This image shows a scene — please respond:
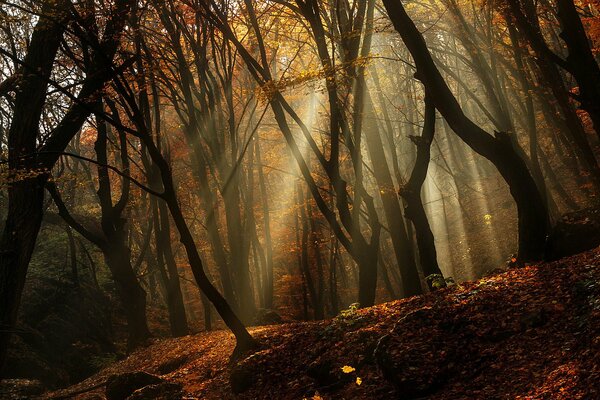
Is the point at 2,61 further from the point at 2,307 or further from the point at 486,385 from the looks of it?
the point at 486,385

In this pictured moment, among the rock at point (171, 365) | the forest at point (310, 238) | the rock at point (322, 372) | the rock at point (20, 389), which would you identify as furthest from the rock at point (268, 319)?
the rock at point (322, 372)

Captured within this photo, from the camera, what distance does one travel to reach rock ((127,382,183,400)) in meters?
8.13

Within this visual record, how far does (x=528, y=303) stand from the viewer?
20.3 feet

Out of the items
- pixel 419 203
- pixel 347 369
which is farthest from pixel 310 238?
pixel 347 369

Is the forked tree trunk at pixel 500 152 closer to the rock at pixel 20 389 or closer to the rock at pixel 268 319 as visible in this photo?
the rock at pixel 268 319

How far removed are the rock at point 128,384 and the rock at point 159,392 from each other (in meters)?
0.68

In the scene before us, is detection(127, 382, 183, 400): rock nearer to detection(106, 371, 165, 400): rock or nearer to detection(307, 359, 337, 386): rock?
detection(106, 371, 165, 400): rock

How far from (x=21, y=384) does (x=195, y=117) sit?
865 cm

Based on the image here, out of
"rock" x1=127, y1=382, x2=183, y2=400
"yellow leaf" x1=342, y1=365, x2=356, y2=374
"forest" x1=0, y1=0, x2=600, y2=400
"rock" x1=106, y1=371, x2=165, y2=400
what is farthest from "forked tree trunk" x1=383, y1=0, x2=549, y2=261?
"rock" x1=106, y1=371, x2=165, y2=400

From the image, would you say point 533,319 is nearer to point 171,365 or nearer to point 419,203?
point 419,203

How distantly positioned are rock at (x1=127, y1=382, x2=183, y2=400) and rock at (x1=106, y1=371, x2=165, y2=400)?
2.22 ft

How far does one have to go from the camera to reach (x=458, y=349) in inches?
233

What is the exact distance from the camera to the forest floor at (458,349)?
194 inches

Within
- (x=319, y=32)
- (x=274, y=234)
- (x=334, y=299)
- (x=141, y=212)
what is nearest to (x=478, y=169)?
(x=274, y=234)
